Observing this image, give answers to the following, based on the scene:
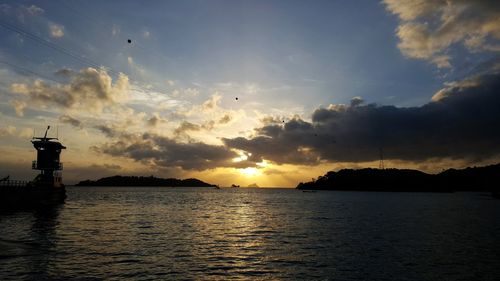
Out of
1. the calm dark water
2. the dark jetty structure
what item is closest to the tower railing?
the dark jetty structure

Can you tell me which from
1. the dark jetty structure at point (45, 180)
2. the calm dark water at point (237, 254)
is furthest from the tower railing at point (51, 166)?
the calm dark water at point (237, 254)

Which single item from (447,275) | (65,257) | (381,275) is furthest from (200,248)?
(447,275)

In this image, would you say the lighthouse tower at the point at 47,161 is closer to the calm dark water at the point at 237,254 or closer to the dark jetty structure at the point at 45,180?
the dark jetty structure at the point at 45,180

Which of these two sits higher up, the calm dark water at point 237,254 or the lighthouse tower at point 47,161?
the lighthouse tower at point 47,161

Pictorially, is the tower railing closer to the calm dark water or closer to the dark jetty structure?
the dark jetty structure

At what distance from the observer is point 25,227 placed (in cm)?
5453

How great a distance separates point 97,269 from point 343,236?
3572 cm

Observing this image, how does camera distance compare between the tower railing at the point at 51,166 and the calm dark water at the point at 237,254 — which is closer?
the calm dark water at the point at 237,254

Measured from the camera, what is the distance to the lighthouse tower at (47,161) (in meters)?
97.3

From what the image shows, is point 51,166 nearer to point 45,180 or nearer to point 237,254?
point 45,180

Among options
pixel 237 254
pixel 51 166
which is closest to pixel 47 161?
pixel 51 166

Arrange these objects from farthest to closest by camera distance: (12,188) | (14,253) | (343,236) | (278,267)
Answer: (12,188), (343,236), (14,253), (278,267)

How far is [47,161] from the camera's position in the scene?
9825 centimetres

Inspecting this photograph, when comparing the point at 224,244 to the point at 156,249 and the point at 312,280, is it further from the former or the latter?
the point at 312,280
